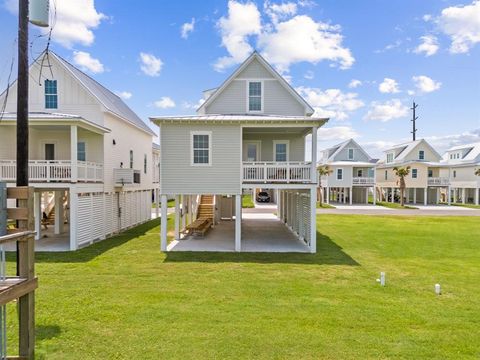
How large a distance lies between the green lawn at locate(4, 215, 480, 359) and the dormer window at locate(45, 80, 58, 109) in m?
8.62

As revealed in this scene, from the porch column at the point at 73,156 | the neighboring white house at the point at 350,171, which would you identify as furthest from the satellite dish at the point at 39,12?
the neighboring white house at the point at 350,171

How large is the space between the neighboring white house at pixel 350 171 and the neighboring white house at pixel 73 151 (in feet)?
91.4

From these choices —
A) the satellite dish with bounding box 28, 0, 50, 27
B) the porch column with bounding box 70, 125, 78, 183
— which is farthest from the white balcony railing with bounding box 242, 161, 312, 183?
the satellite dish with bounding box 28, 0, 50, 27

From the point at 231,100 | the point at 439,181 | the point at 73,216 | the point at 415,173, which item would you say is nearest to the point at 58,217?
the point at 73,216

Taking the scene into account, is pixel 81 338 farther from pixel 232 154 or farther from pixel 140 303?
pixel 232 154

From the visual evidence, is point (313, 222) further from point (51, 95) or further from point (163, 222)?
point (51, 95)

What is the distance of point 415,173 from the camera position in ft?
135

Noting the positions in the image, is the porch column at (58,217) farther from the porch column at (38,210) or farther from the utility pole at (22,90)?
the utility pole at (22,90)

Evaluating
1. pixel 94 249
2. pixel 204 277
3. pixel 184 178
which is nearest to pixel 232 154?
pixel 184 178

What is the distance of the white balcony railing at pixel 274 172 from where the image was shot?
14.3 meters

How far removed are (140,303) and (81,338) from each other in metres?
1.82

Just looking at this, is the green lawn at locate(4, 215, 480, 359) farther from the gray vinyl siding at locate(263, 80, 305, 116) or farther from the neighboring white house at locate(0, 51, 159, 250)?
the gray vinyl siding at locate(263, 80, 305, 116)

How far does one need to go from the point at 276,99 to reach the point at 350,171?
26224 mm

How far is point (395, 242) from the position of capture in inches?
643
